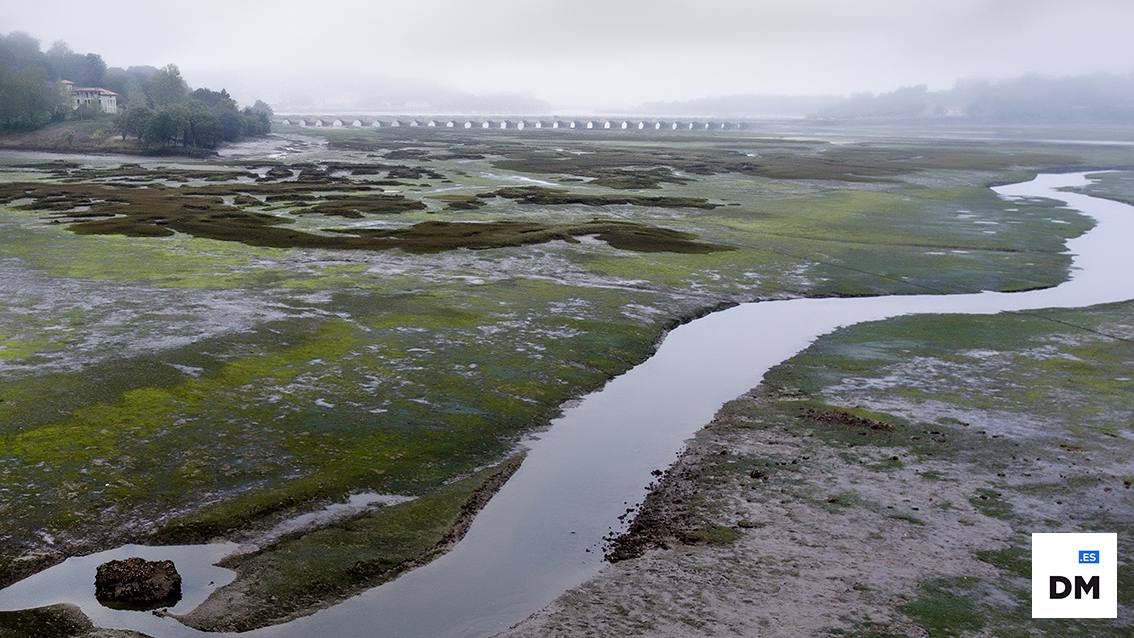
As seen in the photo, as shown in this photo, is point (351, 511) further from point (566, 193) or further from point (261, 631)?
point (566, 193)

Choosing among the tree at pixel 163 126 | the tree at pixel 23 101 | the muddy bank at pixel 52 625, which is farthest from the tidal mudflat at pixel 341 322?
the tree at pixel 23 101

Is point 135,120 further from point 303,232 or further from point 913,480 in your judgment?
point 913,480

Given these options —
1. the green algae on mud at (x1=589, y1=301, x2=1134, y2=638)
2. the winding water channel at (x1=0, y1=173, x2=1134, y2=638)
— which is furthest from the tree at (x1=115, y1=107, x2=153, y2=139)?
the green algae on mud at (x1=589, y1=301, x2=1134, y2=638)

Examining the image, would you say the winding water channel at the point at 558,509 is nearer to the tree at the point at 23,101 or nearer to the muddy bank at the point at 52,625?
the muddy bank at the point at 52,625

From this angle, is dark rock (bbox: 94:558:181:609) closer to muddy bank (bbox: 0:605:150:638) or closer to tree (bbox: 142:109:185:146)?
muddy bank (bbox: 0:605:150:638)

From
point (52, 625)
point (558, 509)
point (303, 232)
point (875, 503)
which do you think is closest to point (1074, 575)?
point (875, 503)

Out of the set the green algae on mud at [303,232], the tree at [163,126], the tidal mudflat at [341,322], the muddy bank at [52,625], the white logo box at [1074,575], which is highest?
the tree at [163,126]
